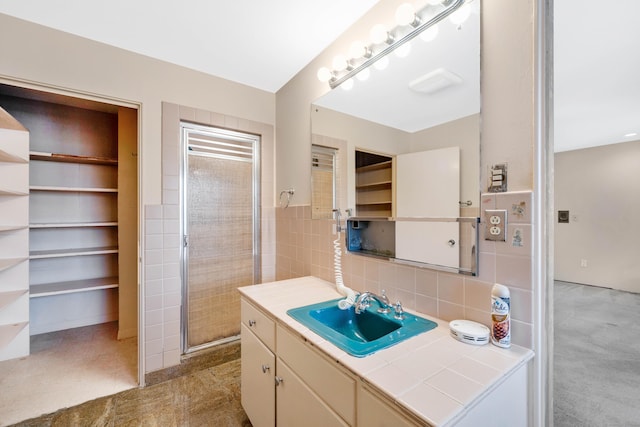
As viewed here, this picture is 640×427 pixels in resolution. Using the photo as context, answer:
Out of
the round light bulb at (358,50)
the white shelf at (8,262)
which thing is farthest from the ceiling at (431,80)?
the white shelf at (8,262)

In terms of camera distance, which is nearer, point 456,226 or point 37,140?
point 456,226

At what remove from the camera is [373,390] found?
745 mm

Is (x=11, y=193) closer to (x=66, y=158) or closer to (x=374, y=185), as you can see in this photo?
(x=66, y=158)

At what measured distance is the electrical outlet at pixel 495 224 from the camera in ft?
3.20

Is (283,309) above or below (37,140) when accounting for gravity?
below

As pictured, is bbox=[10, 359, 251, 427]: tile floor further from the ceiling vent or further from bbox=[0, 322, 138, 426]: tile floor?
the ceiling vent

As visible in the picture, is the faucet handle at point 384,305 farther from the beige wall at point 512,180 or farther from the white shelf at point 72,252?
the white shelf at point 72,252

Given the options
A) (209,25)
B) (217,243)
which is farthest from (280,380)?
(209,25)

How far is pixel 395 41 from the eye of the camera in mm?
1385

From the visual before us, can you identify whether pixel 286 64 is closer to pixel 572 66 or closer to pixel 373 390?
pixel 572 66

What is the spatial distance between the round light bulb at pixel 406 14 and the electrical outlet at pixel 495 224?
98cm

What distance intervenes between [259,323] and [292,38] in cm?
185

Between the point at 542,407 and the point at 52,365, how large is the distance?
3236 millimetres

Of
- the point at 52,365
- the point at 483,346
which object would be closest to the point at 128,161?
the point at 52,365
